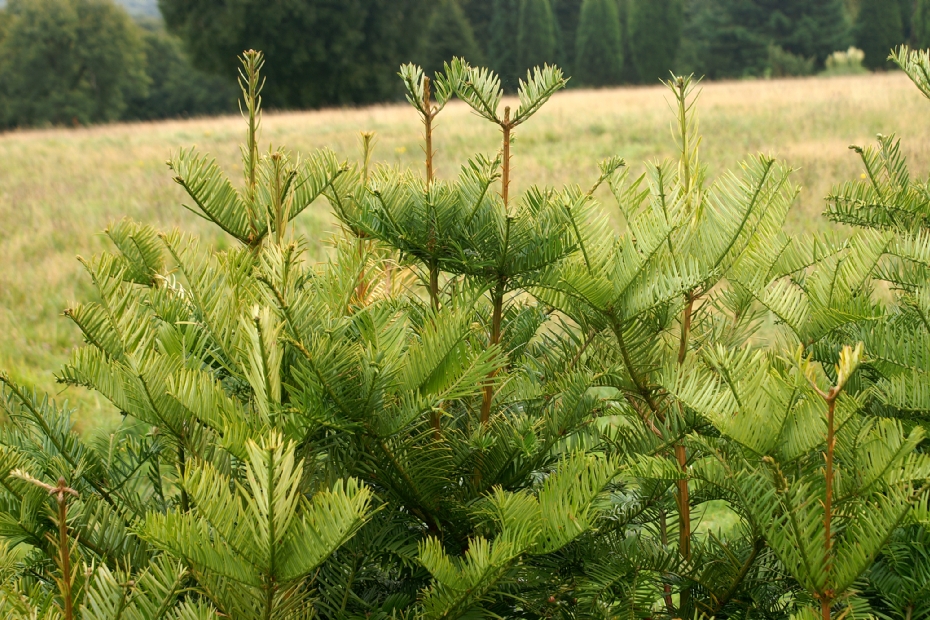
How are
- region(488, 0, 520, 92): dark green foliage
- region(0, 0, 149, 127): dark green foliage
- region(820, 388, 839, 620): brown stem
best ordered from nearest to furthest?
region(820, 388, 839, 620): brown stem < region(0, 0, 149, 127): dark green foliage < region(488, 0, 520, 92): dark green foliage

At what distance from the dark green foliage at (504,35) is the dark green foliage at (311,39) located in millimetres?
10306

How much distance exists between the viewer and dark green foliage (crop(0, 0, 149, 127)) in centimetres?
4366

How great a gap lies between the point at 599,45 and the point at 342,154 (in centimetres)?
3563

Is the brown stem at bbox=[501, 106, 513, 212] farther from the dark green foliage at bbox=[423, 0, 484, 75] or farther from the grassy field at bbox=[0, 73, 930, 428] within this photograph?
the dark green foliage at bbox=[423, 0, 484, 75]

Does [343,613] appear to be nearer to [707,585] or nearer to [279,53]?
[707,585]

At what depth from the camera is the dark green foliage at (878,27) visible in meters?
39.0

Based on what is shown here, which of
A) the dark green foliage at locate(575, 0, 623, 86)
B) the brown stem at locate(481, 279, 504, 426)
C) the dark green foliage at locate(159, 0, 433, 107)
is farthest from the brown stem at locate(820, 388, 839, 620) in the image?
the dark green foliage at locate(575, 0, 623, 86)

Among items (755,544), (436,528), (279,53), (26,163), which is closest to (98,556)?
(436,528)

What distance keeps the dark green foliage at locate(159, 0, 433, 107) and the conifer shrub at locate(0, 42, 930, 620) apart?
32.9 m

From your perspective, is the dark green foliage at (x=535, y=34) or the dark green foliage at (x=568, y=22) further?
the dark green foliage at (x=568, y=22)

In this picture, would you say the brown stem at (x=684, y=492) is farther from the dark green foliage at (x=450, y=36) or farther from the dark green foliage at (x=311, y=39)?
the dark green foliage at (x=450, y=36)

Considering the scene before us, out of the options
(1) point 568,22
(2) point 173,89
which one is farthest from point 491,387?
(2) point 173,89

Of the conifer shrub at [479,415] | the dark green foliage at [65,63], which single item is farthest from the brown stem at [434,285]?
the dark green foliage at [65,63]

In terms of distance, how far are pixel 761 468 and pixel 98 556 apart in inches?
33.3
